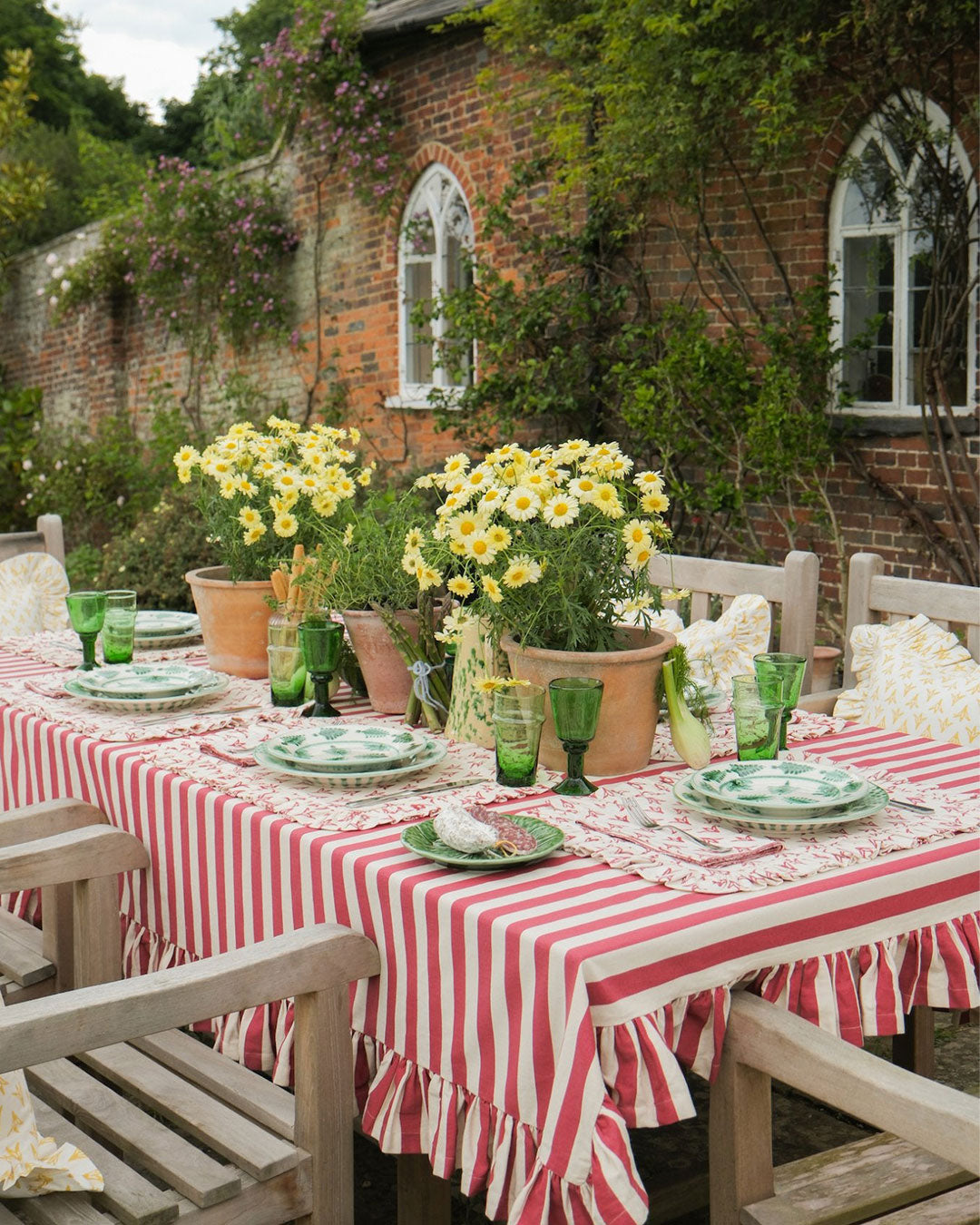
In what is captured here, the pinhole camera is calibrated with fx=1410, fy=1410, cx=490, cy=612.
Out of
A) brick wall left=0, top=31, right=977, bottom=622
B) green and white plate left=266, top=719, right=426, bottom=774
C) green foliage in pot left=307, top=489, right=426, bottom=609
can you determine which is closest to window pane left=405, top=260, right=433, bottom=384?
brick wall left=0, top=31, right=977, bottom=622

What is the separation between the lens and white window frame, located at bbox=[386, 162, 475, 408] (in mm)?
9266

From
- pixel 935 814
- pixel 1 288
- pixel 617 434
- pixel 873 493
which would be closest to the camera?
pixel 935 814

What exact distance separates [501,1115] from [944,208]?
5.31 metres

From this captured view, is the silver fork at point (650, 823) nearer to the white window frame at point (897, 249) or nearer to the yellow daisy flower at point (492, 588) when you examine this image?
the yellow daisy flower at point (492, 588)

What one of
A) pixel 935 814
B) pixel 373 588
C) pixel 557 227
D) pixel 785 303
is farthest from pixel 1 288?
pixel 935 814

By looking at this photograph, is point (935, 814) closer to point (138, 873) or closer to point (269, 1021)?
point (269, 1021)

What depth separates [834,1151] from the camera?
2.12 metres

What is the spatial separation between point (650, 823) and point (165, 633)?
6.89 feet

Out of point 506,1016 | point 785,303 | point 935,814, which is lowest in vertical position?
point 506,1016

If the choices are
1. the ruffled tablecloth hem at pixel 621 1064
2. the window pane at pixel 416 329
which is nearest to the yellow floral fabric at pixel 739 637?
the ruffled tablecloth hem at pixel 621 1064

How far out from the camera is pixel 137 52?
87.7ft

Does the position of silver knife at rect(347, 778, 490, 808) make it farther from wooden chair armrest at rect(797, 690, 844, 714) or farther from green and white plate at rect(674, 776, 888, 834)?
wooden chair armrest at rect(797, 690, 844, 714)

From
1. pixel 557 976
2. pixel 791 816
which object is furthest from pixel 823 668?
pixel 557 976

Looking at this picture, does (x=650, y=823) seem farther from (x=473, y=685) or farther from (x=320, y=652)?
(x=320, y=652)
